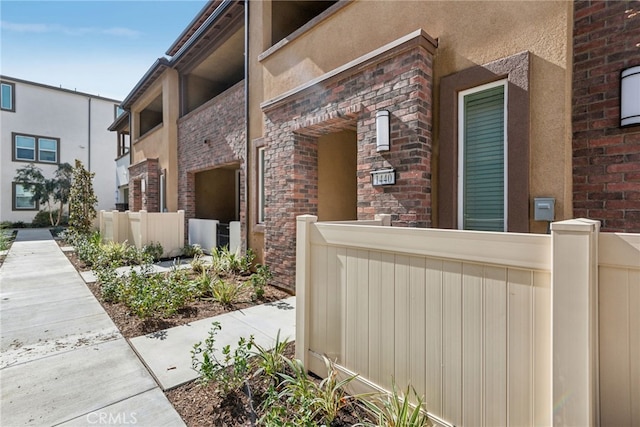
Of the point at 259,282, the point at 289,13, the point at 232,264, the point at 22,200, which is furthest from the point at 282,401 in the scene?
the point at 22,200

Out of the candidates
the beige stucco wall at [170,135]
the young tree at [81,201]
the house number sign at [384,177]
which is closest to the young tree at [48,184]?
the young tree at [81,201]

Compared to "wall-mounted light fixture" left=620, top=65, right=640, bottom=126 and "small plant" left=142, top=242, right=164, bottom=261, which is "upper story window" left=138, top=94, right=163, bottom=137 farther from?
"wall-mounted light fixture" left=620, top=65, right=640, bottom=126

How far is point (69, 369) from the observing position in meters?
3.10

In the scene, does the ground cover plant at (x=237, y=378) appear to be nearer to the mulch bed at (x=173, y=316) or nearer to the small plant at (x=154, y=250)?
the mulch bed at (x=173, y=316)

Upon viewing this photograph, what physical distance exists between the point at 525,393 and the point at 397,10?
476 cm

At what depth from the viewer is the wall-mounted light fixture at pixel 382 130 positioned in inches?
164

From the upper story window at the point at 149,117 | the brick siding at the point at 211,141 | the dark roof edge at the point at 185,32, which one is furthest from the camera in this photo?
the upper story window at the point at 149,117

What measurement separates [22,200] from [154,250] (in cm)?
1867

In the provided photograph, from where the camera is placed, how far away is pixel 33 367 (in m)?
3.14

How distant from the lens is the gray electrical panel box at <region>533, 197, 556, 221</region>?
3158mm

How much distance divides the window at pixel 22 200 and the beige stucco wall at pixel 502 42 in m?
24.4

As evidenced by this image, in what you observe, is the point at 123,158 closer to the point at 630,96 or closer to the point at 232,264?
the point at 232,264

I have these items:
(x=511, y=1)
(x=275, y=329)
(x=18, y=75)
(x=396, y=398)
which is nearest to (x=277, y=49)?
(x=511, y=1)

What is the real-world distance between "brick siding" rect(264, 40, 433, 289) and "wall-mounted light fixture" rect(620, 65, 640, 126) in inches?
71.5
